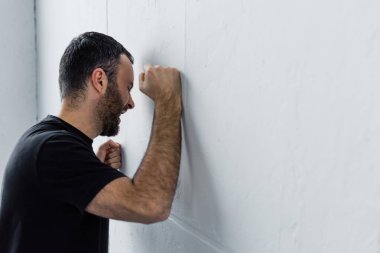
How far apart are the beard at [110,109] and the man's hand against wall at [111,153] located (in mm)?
269

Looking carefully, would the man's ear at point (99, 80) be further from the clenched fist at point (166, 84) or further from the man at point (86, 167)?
the clenched fist at point (166, 84)

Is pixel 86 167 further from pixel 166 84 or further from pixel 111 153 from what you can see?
pixel 111 153

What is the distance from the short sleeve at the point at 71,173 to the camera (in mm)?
997

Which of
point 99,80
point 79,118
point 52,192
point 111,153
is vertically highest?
point 99,80

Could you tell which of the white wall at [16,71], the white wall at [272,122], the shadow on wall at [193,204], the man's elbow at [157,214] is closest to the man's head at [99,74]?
the white wall at [272,122]

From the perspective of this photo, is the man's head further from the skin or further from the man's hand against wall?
the man's hand against wall

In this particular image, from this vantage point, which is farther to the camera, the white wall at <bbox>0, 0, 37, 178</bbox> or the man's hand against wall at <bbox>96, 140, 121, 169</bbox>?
the white wall at <bbox>0, 0, 37, 178</bbox>

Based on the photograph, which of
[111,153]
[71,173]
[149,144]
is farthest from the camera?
[111,153]

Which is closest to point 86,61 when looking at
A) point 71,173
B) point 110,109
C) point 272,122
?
point 110,109

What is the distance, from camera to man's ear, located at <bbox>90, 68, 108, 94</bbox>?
1.21 meters

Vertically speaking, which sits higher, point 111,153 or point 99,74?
point 99,74

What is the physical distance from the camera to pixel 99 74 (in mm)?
1211

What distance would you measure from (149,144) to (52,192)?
0.28 meters

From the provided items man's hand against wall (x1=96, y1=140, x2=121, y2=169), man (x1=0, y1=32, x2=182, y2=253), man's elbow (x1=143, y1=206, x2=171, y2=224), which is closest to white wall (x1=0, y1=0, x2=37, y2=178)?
man's hand against wall (x1=96, y1=140, x2=121, y2=169)
